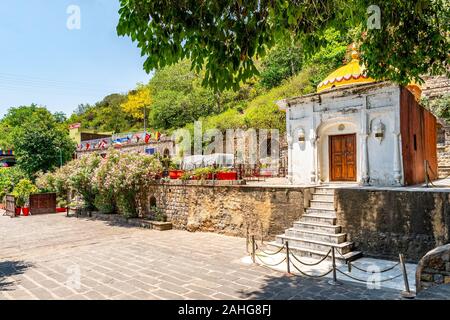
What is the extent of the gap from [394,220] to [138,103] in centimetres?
4995

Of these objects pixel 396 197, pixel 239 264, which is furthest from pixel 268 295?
pixel 396 197

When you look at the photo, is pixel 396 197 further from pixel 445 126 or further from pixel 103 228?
pixel 445 126

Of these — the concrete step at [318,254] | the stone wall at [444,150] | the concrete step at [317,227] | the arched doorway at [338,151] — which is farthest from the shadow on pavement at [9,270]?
the stone wall at [444,150]

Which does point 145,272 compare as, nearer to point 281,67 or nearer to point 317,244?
point 317,244

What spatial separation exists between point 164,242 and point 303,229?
204 inches

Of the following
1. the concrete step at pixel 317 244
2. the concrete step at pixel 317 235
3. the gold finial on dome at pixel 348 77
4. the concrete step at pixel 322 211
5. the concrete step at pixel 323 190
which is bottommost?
the concrete step at pixel 317 244

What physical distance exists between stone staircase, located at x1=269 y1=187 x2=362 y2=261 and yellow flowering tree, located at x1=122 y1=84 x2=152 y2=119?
152 ft

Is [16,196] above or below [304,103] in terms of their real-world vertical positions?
below

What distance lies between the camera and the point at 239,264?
863cm

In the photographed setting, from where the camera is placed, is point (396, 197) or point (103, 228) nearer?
point (396, 197)

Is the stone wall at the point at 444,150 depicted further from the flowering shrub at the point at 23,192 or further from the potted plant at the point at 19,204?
the potted plant at the point at 19,204

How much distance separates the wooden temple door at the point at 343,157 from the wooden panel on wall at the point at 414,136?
1.82 meters

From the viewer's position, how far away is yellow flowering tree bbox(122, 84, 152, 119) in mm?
53188

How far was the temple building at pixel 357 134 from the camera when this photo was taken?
436 inches
